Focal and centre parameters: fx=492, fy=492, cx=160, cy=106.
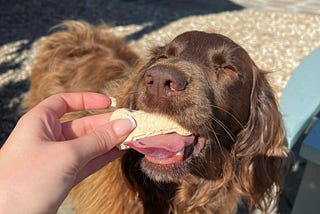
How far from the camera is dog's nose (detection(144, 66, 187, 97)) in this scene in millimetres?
2102

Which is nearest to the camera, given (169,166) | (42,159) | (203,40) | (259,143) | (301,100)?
(42,159)

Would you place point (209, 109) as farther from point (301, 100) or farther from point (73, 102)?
point (301, 100)

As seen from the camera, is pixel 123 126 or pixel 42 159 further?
pixel 123 126

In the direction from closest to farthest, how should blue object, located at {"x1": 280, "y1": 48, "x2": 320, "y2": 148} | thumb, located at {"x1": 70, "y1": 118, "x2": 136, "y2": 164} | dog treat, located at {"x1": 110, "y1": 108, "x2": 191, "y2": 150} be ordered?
thumb, located at {"x1": 70, "y1": 118, "x2": 136, "y2": 164}
dog treat, located at {"x1": 110, "y1": 108, "x2": 191, "y2": 150}
blue object, located at {"x1": 280, "y1": 48, "x2": 320, "y2": 148}

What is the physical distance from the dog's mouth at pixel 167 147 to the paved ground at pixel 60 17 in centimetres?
243

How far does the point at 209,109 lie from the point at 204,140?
167 mm

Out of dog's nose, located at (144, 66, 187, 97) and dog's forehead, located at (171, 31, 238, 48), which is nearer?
dog's nose, located at (144, 66, 187, 97)

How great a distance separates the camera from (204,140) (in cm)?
243

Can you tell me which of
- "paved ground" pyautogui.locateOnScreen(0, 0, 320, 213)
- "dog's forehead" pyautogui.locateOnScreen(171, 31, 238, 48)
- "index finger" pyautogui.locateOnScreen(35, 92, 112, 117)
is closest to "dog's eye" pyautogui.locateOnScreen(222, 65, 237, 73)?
"dog's forehead" pyautogui.locateOnScreen(171, 31, 238, 48)

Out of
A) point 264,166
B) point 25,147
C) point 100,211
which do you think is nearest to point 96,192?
point 100,211

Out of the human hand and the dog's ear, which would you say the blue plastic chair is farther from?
the human hand

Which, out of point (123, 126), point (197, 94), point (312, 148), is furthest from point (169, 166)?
point (312, 148)

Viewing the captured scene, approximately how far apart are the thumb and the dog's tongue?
11 cm

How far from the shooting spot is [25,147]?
159 centimetres
